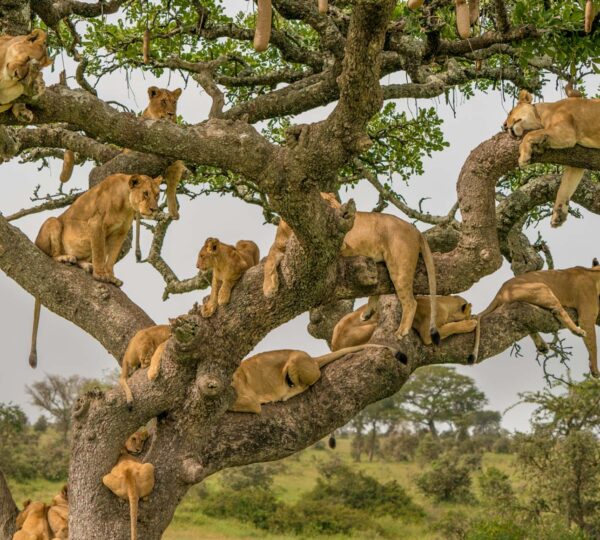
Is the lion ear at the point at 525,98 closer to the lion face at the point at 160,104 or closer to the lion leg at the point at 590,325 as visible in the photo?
the lion leg at the point at 590,325

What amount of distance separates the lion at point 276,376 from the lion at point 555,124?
5.71ft

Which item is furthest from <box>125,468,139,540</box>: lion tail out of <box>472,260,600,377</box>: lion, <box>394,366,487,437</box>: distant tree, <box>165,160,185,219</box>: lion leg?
<box>394,366,487,437</box>: distant tree

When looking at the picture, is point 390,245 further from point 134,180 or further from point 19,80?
point 19,80

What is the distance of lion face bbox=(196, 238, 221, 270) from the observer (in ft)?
20.9

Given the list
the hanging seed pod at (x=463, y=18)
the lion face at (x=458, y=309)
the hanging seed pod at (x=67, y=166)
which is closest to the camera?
the hanging seed pod at (x=463, y=18)

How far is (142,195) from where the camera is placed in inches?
284

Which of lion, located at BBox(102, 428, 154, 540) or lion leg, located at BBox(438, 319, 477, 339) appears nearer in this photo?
lion, located at BBox(102, 428, 154, 540)

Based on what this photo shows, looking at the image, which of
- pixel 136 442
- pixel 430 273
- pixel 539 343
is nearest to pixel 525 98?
pixel 430 273

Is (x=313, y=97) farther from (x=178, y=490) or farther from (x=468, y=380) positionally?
(x=468, y=380)

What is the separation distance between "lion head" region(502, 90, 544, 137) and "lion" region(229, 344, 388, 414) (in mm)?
1795

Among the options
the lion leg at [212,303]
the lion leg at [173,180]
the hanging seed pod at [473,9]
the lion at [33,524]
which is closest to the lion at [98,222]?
the lion leg at [173,180]

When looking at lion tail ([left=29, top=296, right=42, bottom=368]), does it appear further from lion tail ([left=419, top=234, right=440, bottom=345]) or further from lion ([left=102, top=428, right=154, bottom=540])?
lion tail ([left=419, top=234, right=440, bottom=345])

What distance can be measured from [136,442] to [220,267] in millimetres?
1405

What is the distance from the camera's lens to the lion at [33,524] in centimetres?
672
